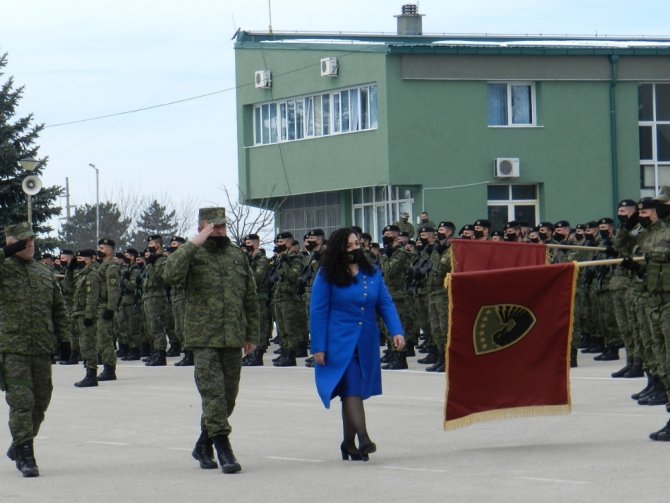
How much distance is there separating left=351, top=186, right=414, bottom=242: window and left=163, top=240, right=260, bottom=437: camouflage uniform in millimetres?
30062

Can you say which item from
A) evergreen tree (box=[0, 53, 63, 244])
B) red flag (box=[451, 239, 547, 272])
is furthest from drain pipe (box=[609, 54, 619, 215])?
red flag (box=[451, 239, 547, 272])

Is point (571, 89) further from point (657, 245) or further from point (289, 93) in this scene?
point (657, 245)

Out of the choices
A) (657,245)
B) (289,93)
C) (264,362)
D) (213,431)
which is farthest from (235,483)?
(289,93)

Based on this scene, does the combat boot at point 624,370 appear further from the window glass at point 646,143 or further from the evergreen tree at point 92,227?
the evergreen tree at point 92,227

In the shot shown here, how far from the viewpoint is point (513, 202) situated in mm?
43219

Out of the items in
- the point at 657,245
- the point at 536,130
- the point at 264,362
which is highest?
the point at 536,130

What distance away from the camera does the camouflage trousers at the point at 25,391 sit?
11.8 m

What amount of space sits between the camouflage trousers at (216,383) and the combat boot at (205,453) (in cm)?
13

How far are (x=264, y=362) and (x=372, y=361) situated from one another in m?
14.0

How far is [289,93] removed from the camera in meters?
47.2

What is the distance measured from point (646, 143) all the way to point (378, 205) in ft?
26.1

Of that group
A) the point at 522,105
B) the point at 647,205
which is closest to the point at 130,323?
the point at 647,205

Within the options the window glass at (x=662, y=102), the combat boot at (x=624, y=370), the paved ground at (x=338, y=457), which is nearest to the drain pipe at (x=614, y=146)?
the window glass at (x=662, y=102)

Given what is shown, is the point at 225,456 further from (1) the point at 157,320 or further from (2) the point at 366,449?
(1) the point at 157,320
